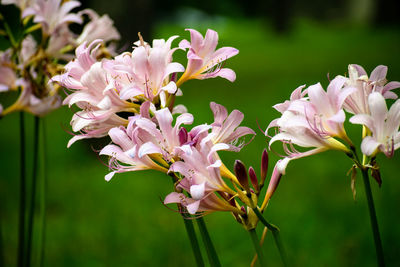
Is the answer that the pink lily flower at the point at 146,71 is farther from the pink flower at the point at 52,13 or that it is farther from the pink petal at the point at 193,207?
the pink flower at the point at 52,13

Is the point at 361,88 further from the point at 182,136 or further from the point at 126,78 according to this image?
the point at 126,78

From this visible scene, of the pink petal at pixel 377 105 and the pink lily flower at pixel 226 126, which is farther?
the pink lily flower at pixel 226 126

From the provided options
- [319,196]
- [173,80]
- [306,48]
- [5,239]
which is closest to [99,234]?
[5,239]

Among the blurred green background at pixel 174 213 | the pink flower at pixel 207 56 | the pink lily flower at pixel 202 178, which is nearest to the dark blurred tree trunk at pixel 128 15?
the blurred green background at pixel 174 213

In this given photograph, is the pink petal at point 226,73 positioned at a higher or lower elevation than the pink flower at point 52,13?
lower

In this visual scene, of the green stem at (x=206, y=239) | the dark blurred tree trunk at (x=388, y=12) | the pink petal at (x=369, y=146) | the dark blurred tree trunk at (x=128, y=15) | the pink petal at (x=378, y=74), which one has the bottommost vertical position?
the green stem at (x=206, y=239)

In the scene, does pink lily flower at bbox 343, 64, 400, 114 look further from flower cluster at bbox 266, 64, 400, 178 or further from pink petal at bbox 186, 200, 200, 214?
pink petal at bbox 186, 200, 200, 214

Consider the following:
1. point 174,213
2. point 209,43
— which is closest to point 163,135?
point 209,43

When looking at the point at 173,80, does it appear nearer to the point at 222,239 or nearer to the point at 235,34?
the point at 222,239

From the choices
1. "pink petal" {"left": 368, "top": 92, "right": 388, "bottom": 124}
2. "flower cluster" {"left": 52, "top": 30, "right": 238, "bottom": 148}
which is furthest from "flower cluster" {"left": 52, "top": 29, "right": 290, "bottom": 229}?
"pink petal" {"left": 368, "top": 92, "right": 388, "bottom": 124}
